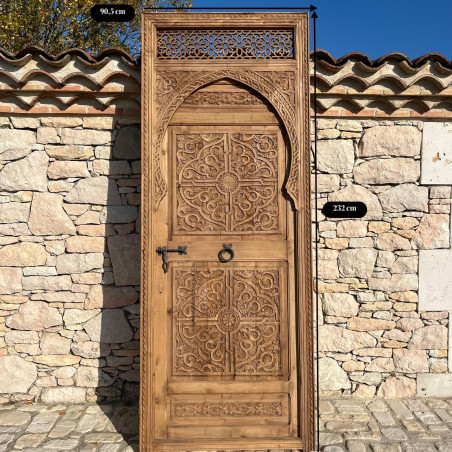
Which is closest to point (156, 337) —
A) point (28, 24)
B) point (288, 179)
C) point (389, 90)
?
point (288, 179)

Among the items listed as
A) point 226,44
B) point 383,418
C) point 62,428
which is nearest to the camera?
point 226,44

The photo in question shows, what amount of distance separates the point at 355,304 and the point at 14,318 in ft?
9.68

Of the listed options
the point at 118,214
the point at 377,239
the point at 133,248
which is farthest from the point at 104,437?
the point at 377,239

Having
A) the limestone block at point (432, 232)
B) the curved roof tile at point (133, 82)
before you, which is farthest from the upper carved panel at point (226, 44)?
the limestone block at point (432, 232)

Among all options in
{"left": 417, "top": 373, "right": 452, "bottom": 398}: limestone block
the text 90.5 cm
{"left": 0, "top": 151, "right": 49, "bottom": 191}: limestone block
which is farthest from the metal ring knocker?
the text 90.5 cm

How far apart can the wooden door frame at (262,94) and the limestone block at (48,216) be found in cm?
102

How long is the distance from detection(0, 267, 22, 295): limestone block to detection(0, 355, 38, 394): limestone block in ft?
1.99

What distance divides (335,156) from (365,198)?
0.45 meters

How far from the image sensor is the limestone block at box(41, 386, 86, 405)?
12.1 ft

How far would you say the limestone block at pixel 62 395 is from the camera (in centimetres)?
368

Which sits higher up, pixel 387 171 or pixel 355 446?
pixel 387 171

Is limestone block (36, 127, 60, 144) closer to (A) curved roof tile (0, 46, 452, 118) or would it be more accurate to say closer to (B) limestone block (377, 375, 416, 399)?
(A) curved roof tile (0, 46, 452, 118)

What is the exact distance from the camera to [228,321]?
10.3 ft

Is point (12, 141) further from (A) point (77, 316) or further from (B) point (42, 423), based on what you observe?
(B) point (42, 423)
